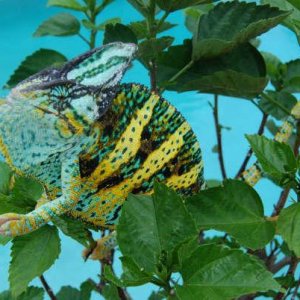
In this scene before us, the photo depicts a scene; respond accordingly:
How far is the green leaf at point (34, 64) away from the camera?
77 centimetres

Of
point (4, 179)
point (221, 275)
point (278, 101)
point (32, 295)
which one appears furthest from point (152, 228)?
point (278, 101)

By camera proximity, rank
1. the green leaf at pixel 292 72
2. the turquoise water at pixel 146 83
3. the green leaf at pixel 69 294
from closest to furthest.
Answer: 1. the green leaf at pixel 292 72
2. the green leaf at pixel 69 294
3. the turquoise water at pixel 146 83

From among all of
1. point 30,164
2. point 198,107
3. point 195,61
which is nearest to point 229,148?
point 198,107

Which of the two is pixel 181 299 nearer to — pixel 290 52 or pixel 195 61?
pixel 195 61

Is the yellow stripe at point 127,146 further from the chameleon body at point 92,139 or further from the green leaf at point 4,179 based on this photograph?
the green leaf at point 4,179

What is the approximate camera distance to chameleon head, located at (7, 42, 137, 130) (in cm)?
49

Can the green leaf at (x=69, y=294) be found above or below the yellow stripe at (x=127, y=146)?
below

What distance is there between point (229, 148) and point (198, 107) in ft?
1.37

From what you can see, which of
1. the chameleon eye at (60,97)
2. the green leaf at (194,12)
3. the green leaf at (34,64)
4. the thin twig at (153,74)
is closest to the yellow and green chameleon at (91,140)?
the chameleon eye at (60,97)

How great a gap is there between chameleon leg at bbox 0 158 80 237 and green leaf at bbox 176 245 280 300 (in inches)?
5.1

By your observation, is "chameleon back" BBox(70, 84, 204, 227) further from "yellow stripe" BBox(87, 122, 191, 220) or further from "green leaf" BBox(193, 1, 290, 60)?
"green leaf" BBox(193, 1, 290, 60)

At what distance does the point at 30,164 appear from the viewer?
20.3 inches

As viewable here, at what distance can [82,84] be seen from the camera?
0.49 m

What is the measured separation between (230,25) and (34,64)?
0.90 ft
